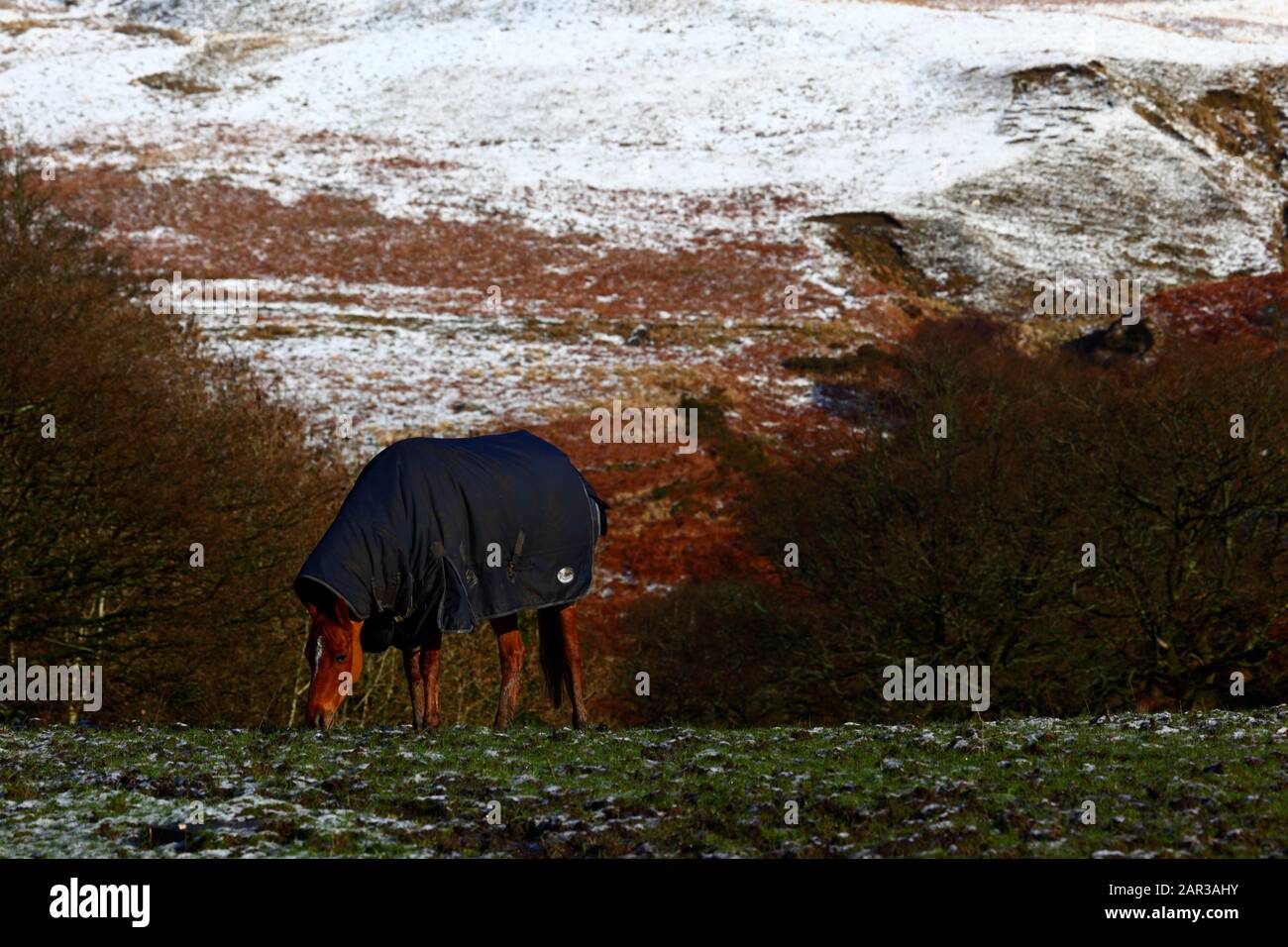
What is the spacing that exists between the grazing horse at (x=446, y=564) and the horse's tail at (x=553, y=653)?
1 centimetres

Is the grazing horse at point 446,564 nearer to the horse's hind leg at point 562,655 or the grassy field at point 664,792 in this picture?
the horse's hind leg at point 562,655

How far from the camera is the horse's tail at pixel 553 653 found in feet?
53.8

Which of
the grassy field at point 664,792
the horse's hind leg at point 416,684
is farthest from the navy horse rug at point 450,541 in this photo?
the grassy field at point 664,792

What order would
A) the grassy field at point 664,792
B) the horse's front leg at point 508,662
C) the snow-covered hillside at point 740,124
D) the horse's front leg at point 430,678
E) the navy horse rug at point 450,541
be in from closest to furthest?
the grassy field at point 664,792 < the navy horse rug at point 450,541 < the horse's front leg at point 430,678 < the horse's front leg at point 508,662 < the snow-covered hillside at point 740,124

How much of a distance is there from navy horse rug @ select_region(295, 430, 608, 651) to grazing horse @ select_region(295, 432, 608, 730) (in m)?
0.01

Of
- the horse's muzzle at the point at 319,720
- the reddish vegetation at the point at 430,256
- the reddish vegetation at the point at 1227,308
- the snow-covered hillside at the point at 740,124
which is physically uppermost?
the snow-covered hillside at the point at 740,124

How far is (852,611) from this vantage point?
37.6 metres

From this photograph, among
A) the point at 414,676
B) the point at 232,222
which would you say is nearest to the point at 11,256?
the point at 414,676

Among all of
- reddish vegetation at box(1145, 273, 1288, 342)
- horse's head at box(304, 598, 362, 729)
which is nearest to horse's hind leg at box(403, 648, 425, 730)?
Result: horse's head at box(304, 598, 362, 729)

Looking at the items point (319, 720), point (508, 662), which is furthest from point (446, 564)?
point (319, 720)

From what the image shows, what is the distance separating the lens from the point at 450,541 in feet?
47.0

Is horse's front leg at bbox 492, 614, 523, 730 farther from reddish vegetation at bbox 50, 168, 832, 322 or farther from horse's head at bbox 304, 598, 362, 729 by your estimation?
reddish vegetation at bbox 50, 168, 832, 322

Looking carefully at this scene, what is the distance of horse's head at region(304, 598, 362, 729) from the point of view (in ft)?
43.6
